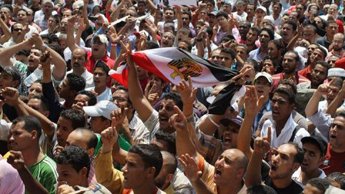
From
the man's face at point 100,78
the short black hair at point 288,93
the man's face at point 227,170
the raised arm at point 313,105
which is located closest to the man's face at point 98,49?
the man's face at point 100,78

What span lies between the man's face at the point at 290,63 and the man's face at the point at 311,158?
3.21m

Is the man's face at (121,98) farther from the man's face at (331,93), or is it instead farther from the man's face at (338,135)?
the man's face at (331,93)

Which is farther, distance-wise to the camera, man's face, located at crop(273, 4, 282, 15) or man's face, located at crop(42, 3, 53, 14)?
man's face, located at crop(273, 4, 282, 15)

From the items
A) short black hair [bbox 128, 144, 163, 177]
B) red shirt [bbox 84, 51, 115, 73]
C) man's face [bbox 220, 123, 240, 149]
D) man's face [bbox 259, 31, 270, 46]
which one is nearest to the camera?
short black hair [bbox 128, 144, 163, 177]

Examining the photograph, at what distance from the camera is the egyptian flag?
786cm

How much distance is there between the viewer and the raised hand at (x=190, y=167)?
5395 mm

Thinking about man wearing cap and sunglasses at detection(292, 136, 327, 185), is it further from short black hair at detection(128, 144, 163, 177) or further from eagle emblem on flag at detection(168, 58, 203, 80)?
eagle emblem on flag at detection(168, 58, 203, 80)

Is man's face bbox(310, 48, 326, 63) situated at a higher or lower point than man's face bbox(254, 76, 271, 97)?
lower

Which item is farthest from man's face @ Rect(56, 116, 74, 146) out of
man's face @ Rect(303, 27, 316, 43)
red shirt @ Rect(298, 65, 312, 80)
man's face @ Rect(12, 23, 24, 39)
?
man's face @ Rect(303, 27, 316, 43)

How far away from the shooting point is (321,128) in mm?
7816

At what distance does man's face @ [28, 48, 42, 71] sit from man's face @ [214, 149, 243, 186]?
445cm

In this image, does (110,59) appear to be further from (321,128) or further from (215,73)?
(321,128)

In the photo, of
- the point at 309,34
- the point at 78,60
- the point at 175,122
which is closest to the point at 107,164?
the point at 175,122

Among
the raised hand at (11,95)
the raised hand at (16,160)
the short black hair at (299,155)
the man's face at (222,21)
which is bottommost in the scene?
the man's face at (222,21)
